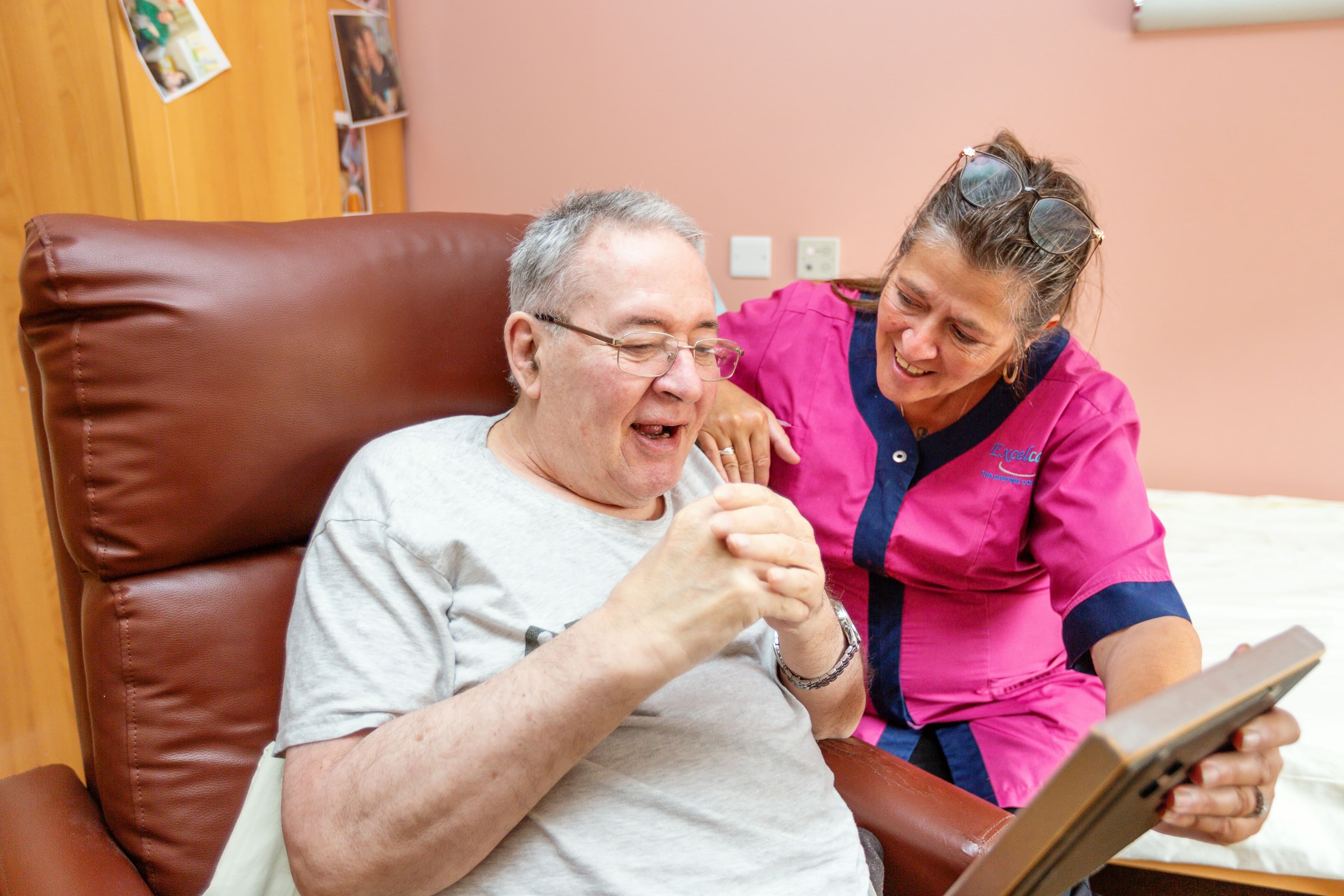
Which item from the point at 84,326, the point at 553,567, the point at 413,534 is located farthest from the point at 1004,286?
the point at 84,326

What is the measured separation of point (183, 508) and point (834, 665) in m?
→ 0.81

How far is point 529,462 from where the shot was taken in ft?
3.59

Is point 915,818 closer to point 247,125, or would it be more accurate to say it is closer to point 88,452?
point 88,452

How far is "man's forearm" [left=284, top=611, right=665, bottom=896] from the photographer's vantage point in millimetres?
780

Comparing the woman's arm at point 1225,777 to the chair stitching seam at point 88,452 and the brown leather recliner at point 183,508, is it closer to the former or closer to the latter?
the brown leather recliner at point 183,508

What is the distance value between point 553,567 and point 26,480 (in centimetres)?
121

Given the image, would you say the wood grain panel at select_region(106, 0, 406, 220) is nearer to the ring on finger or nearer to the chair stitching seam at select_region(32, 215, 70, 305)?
the chair stitching seam at select_region(32, 215, 70, 305)

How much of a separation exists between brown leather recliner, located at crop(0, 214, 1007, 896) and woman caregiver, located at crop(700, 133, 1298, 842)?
0.24 meters

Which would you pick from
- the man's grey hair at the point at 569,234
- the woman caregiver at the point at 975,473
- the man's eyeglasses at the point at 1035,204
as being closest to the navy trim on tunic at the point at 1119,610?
the woman caregiver at the point at 975,473

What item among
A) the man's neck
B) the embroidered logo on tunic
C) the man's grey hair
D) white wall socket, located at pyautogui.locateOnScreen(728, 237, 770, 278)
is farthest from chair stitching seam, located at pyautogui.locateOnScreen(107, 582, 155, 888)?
white wall socket, located at pyautogui.locateOnScreen(728, 237, 770, 278)

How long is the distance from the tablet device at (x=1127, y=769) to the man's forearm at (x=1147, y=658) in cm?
33

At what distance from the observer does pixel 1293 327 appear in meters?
1.99

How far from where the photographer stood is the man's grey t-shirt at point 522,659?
87cm

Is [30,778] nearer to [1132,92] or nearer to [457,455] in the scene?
[457,455]
